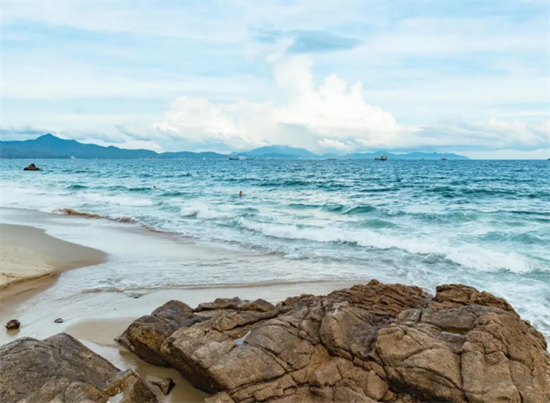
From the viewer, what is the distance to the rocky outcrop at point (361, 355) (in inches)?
220

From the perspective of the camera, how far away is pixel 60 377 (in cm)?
607

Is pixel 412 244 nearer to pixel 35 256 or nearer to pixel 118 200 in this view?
pixel 35 256

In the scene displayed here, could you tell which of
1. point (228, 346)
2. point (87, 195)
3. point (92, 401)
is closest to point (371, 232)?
point (228, 346)

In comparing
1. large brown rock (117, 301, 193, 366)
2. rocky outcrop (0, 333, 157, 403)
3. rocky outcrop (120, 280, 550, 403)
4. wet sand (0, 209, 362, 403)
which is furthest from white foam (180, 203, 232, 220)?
rocky outcrop (0, 333, 157, 403)

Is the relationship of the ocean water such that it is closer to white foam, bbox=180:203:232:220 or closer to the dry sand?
white foam, bbox=180:203:232:220

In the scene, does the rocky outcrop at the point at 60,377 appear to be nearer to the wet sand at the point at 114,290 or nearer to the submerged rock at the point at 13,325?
the wet sand at the point at 114,290

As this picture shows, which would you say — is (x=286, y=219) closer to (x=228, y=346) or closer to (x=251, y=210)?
(x=251, y=210)

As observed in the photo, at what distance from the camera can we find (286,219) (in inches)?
993

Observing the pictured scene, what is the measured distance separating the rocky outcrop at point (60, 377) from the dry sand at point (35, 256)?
19.0 feet

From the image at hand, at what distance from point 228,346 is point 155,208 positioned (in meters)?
26.8

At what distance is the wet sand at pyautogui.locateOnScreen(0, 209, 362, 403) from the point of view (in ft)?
29.0

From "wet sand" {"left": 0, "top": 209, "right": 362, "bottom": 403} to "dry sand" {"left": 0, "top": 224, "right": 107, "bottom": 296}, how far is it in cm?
4

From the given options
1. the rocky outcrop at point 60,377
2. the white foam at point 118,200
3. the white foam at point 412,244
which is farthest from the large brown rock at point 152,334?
the white foam at point 118,200

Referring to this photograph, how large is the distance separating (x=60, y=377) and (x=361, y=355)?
409 cm
